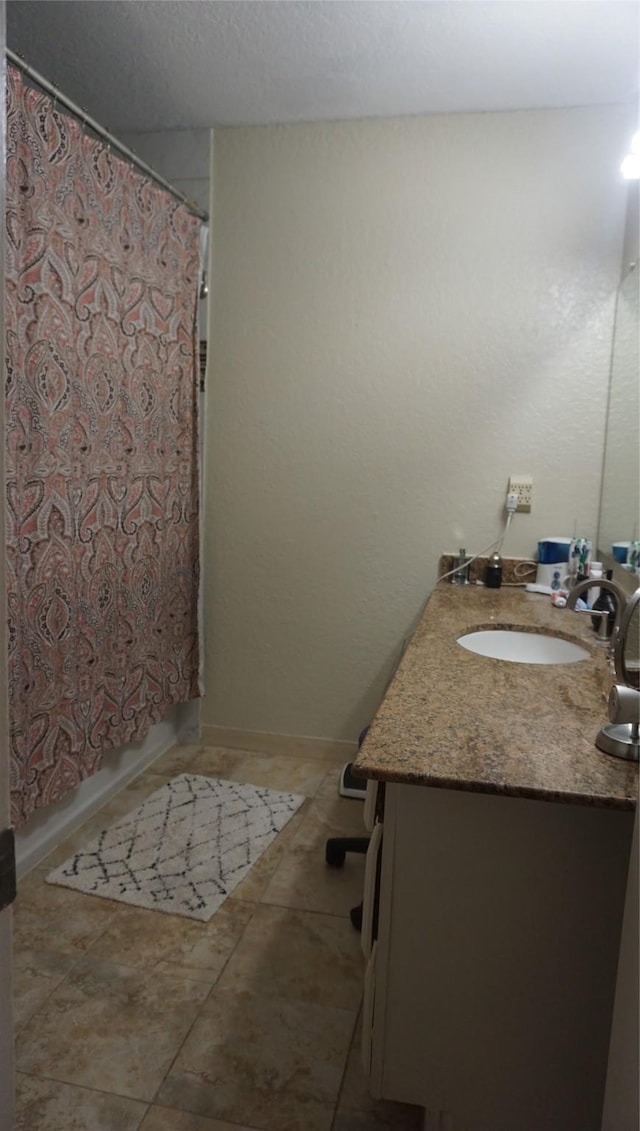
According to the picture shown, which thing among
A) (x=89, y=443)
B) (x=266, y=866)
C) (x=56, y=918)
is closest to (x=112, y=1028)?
(x=56, y=918)

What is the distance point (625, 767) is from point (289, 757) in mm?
2003

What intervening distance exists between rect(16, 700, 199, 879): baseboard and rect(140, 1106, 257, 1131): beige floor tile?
2.93 feet

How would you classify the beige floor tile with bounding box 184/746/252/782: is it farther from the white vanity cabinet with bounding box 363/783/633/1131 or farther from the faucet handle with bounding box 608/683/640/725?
the faucet handle with bounding box 608/683/640/725

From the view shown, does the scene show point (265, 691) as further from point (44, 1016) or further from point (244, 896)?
point (44, 1016)

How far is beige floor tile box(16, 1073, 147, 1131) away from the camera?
1.38 meters

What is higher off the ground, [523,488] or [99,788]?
[523,488]

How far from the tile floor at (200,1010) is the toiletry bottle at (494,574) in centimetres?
106

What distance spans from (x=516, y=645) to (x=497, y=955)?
1068mm

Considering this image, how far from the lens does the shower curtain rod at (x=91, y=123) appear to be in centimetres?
175

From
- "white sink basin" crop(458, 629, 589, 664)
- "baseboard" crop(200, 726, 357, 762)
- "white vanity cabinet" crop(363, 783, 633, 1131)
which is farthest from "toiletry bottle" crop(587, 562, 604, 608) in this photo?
"white vanity cabinet" crop(363, 783, 633, 1131)

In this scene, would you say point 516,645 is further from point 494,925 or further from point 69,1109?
point 69,1109

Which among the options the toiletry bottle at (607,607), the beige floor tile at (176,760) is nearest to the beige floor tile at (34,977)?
the beige floor tile at (176,760)

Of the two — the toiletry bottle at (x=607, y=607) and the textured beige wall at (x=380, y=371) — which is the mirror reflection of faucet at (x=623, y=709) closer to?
the toiletry bottle at (x=607, y=607)

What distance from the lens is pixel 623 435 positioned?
2.35m
